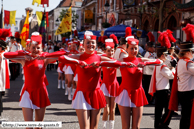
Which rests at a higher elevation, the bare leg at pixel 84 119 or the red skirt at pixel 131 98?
the red skirt at pixel 131 98

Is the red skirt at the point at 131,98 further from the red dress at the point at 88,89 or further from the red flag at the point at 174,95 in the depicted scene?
the red flag at the point at 174,95

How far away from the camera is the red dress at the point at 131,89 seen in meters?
5.73

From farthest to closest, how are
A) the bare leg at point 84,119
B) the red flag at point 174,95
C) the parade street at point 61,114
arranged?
the parade street at point 61,114
the red flag at point 174,95
the bare leg at point 84,119

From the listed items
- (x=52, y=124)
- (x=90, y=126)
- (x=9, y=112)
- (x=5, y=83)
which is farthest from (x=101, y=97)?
(x=9, y=112)

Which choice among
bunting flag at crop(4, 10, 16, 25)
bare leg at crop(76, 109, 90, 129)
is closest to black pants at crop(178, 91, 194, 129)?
bare leg at crop(76, 109, 90, 129)

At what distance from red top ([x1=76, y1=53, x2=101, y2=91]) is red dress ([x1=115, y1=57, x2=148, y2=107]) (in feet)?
2.12

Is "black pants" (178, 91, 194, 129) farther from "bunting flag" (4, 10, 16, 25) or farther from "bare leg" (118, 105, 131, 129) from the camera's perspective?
"bunting flag" (4, 10, 16, 25)

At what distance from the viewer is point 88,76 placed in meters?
5.30

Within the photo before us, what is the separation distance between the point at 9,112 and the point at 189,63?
564 centimetres

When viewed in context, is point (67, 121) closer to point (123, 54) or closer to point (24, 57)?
point (123, 54)

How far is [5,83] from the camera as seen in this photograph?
27.9 ft

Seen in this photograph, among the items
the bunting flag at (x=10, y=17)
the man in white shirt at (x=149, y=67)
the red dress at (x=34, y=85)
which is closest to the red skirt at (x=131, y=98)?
the red dress at (x=34, y=85)

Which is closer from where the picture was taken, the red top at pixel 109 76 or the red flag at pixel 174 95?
the red flag at pixel 174 95

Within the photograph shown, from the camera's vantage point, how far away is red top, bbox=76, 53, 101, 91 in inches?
208
